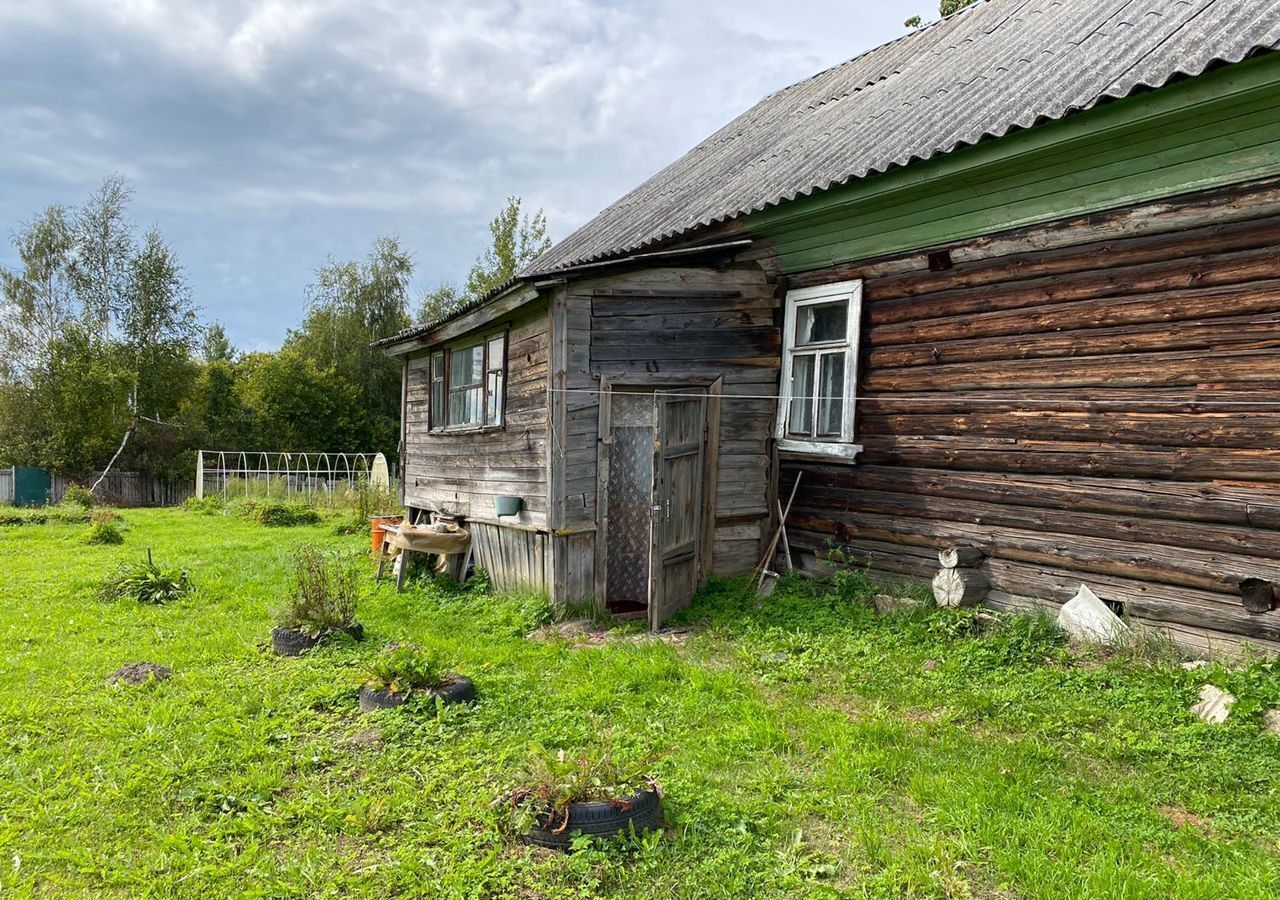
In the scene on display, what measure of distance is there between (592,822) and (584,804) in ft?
0.27

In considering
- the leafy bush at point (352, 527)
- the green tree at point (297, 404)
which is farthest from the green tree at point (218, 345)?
the leafy bush at point (352, 527)

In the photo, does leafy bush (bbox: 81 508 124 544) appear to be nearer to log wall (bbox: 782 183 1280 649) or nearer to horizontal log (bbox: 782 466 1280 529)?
horizontal log (bbox: 782 466 1280 529)

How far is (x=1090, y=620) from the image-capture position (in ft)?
18.3

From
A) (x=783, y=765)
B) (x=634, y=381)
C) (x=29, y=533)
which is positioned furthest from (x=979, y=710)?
(x=29, y=533)

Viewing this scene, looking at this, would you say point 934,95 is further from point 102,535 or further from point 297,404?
point 297,404

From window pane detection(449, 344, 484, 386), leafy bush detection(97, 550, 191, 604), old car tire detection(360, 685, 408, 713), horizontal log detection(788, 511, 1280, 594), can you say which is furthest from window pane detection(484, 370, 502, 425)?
old car tire detection(360, 685, 408, 713)

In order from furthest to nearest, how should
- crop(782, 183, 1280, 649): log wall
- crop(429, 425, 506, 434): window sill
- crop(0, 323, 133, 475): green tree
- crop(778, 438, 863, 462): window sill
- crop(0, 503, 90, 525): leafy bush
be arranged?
crop(0, 323, 133, 475): green tree → crop(0, 503, 90, 525): leafy bush → crop(429, 425, 506, 434): window sill → crop(778, 438, 863, 462): window sill → crop(782, 183, 1280, 649): log wall

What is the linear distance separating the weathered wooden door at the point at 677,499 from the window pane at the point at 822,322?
1.20 m

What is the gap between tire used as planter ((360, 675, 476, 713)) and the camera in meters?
4.95

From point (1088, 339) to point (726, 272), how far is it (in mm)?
3380

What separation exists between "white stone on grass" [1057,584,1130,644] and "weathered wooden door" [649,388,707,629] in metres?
3.20

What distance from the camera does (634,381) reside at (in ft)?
25.0

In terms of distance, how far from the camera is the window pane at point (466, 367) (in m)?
9.86

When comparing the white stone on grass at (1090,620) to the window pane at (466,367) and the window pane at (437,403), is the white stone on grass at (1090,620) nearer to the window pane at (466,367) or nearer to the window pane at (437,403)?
the window pane at (466,367)
